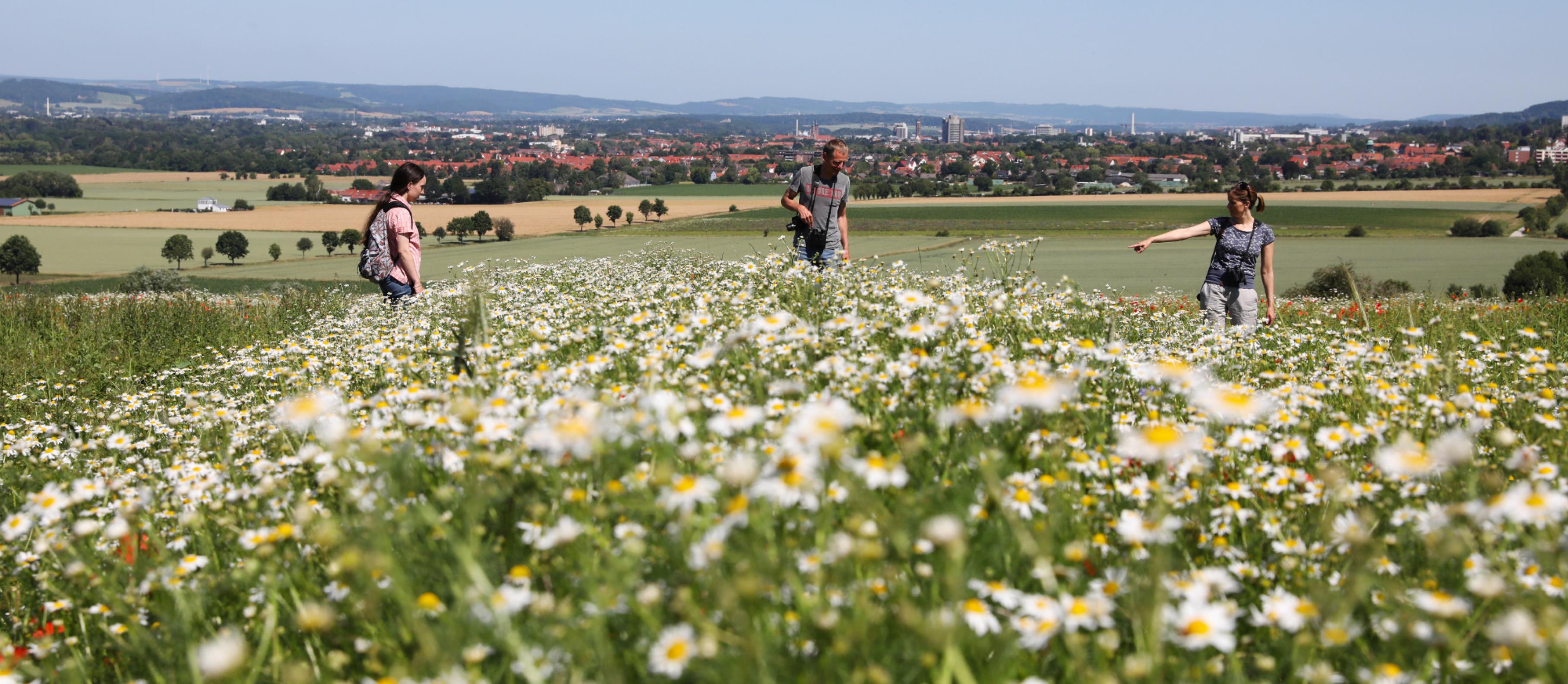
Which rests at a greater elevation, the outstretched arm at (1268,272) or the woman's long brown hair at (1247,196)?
the woman's long brown hair at (1247,196)

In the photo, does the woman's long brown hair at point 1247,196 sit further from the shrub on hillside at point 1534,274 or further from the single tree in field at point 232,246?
the single tree in field at point 232,246

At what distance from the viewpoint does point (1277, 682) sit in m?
2.48

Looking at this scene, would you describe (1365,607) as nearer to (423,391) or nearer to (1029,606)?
(1029,606)

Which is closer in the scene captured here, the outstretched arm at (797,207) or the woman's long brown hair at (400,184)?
the woman's long brown hair at (400,184)

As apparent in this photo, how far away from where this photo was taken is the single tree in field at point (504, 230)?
210ft

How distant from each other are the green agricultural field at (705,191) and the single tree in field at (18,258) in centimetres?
5682

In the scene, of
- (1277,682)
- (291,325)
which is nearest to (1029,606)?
(1277,682)

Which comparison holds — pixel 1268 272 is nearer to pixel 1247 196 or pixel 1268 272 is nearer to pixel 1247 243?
pixel 1247 243

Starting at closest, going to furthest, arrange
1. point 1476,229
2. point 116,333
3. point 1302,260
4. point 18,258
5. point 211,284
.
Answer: point 116,333
point 211,284
point 1302,260
point 18,258
point 1476,229

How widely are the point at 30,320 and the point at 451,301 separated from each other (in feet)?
27.1

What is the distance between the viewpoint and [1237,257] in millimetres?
8625

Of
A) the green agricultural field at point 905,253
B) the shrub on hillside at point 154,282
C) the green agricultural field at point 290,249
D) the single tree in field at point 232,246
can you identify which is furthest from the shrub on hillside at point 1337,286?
the single tree in field at point 232,246

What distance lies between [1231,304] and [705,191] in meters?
105

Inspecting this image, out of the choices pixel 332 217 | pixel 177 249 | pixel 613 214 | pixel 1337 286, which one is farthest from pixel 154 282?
pixel 332 217
